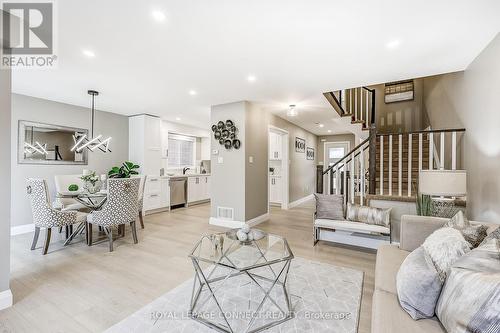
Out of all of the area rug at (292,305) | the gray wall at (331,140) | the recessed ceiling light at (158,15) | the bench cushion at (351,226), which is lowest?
the area rug at (292,305)

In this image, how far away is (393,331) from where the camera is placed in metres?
1.06

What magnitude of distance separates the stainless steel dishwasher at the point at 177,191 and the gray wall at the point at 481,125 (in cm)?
569

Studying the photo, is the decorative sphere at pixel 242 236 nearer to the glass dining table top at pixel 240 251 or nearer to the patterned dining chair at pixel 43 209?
the glass dining table top at pixel 240 251

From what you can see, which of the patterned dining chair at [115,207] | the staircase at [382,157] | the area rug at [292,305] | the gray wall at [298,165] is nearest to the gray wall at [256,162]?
the gray wall at [298,165]

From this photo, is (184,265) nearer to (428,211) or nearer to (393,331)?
(393,331)

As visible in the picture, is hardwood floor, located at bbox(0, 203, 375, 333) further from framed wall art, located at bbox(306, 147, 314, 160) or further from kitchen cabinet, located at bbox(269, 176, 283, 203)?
framed wall art, located at bbox(306, 147, 314, 160)

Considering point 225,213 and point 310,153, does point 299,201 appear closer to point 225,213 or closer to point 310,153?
point 310,153

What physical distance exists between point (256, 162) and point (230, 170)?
588 millimetres

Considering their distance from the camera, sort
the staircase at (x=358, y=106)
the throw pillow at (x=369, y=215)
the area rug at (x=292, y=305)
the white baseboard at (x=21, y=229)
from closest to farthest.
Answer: the area rug at (x=292, y=305)
the throw pillow at (x=369, y=215)
the white baseboard at (x=21, y=229)
the staircase at (x=358, y=106)

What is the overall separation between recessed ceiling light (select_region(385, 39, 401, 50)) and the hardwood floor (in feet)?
7.94

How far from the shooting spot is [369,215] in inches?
124

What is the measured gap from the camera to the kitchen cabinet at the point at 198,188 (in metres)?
6.53

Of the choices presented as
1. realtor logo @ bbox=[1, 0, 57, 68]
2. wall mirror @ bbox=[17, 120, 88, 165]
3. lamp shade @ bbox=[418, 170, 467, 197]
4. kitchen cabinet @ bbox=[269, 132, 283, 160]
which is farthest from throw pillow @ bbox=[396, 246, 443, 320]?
kitchen cabinet @ bbox=[269, 132, 283, 160]

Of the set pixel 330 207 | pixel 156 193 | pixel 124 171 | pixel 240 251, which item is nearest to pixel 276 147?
pixel 156 193
